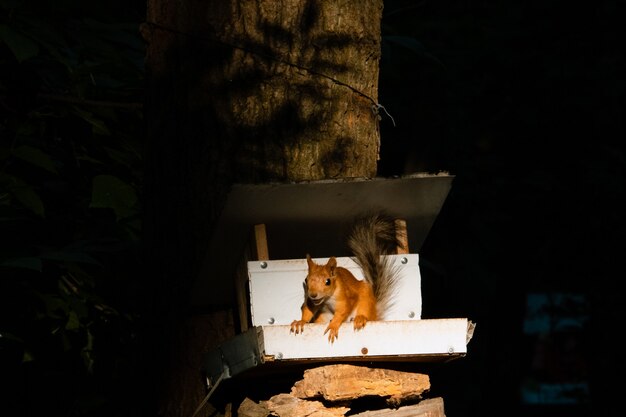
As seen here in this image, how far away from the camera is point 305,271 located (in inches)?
122

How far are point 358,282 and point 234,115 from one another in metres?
0.64

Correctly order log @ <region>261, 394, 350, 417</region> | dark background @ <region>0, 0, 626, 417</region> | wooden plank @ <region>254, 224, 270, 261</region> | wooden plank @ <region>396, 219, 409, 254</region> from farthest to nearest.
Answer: dark background @ <region>0, 0, 626, 417</region> → wooden plank @ <region>396, 219, 409, 254</region> → wooden plank @ <region>254, 224, 270, 261</region> → log @ <region>261, 394, 350, 417</region>

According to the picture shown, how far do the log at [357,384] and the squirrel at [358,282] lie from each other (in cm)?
14

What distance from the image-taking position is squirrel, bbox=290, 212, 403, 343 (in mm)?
2930

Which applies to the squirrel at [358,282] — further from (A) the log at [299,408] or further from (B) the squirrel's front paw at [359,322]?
(A) the log at [299,408]

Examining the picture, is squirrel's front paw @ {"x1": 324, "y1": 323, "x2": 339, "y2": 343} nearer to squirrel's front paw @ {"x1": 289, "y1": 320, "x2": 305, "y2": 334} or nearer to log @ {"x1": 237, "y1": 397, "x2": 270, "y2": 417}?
squirrel's front paw @ {"x1": 289, "y1": 320, "x2": 305, "y2": 334}

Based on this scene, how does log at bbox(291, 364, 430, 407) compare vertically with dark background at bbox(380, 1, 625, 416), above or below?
below

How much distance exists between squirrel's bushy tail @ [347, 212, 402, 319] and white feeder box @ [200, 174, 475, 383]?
Result: 0.03m

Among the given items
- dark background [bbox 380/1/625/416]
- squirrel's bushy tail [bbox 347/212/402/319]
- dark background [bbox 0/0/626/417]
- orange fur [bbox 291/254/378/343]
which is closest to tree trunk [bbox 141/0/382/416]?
squirrel's bushy tail [bbox 347/212/402/319]

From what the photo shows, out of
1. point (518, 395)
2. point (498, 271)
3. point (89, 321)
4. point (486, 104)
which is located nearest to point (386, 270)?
point (89, 321)

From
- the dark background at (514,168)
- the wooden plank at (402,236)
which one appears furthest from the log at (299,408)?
the dark background at (514,168)

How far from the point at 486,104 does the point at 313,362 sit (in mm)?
6346

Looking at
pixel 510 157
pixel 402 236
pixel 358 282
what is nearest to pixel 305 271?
pixel 358 282

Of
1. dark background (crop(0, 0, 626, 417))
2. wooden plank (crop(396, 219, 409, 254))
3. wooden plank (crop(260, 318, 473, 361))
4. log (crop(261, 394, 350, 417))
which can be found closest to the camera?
wooden plank (crop(260, 318, 473, 361))
